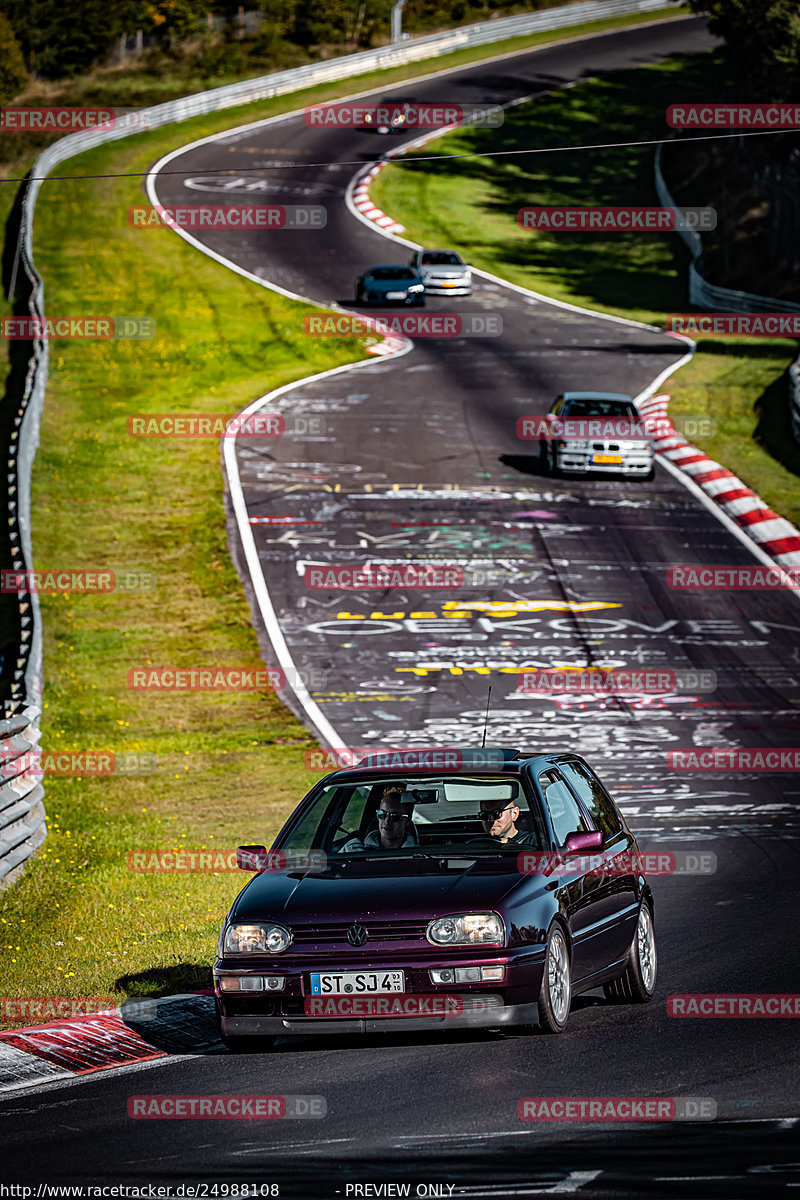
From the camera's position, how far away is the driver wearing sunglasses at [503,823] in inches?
354

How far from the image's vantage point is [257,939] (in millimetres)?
8336

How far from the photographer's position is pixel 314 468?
106 feet

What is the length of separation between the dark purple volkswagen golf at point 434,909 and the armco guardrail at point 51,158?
492cm

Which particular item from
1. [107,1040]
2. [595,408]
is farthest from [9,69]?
[107,1040]

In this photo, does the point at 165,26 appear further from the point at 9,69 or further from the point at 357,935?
the point at 357,935

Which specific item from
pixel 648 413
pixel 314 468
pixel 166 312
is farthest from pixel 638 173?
pixel 314 468

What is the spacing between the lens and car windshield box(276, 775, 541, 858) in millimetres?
9016

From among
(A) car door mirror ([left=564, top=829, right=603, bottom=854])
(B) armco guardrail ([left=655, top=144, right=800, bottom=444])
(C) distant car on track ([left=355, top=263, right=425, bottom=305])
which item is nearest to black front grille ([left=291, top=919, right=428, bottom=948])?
(A) car door mirror ([left=564, top=829, right=603, bottom=854])

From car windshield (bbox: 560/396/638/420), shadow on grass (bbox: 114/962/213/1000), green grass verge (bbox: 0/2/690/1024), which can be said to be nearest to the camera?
shadow on grass (bbox: 114/962/213/1000)

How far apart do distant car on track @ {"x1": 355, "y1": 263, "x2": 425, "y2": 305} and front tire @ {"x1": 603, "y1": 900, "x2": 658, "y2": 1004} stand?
118ft

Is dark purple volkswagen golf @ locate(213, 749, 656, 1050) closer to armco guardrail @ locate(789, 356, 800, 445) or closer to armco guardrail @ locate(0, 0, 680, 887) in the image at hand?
armco guardrail @ locate(0, 0, 680, 887)

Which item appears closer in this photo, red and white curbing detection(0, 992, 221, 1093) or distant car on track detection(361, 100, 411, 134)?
red and white curbing detection(0, 992, 221, 1093)

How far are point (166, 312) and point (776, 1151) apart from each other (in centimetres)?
4053

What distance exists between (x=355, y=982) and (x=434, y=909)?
1.66 feet
